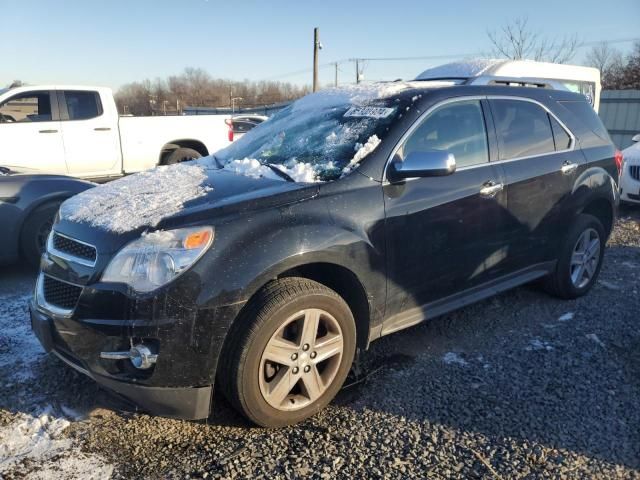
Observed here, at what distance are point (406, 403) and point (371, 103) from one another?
6.34ft

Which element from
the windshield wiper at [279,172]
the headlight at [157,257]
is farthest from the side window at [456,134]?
the headlight at [157,257]

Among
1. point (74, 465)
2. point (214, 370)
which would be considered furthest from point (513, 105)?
point (74, 465)

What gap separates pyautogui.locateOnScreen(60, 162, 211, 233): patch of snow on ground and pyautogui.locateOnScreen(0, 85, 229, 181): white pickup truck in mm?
5927

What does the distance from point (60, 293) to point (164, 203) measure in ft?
2.31

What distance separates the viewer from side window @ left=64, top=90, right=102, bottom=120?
29.0 ft

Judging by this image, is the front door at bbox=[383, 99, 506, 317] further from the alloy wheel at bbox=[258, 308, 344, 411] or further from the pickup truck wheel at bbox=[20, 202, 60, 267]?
the pickup truck wheel at bbox=[20, 202, 60, 267]

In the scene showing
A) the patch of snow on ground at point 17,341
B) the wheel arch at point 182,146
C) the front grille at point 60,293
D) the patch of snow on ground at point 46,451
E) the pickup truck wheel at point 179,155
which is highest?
the wheel arch at point 182,146

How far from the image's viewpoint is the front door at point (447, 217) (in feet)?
10.4

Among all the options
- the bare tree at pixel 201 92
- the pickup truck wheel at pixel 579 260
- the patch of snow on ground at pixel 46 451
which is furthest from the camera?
the bare tree at pixel 201 92

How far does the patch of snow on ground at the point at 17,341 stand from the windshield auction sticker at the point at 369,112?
2628 millimetres

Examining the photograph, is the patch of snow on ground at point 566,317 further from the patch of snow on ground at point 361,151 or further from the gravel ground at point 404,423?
the patch of snow on ground at point 361,151

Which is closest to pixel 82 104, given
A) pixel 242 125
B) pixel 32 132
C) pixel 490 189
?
pixel 32 132

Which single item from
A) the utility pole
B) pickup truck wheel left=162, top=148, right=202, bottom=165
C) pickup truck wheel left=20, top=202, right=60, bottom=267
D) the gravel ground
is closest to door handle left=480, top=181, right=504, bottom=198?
the gravel ground

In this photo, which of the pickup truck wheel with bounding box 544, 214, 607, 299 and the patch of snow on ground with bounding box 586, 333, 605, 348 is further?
the pickup truck wheel with bounding box 544, 214, 607, 299
